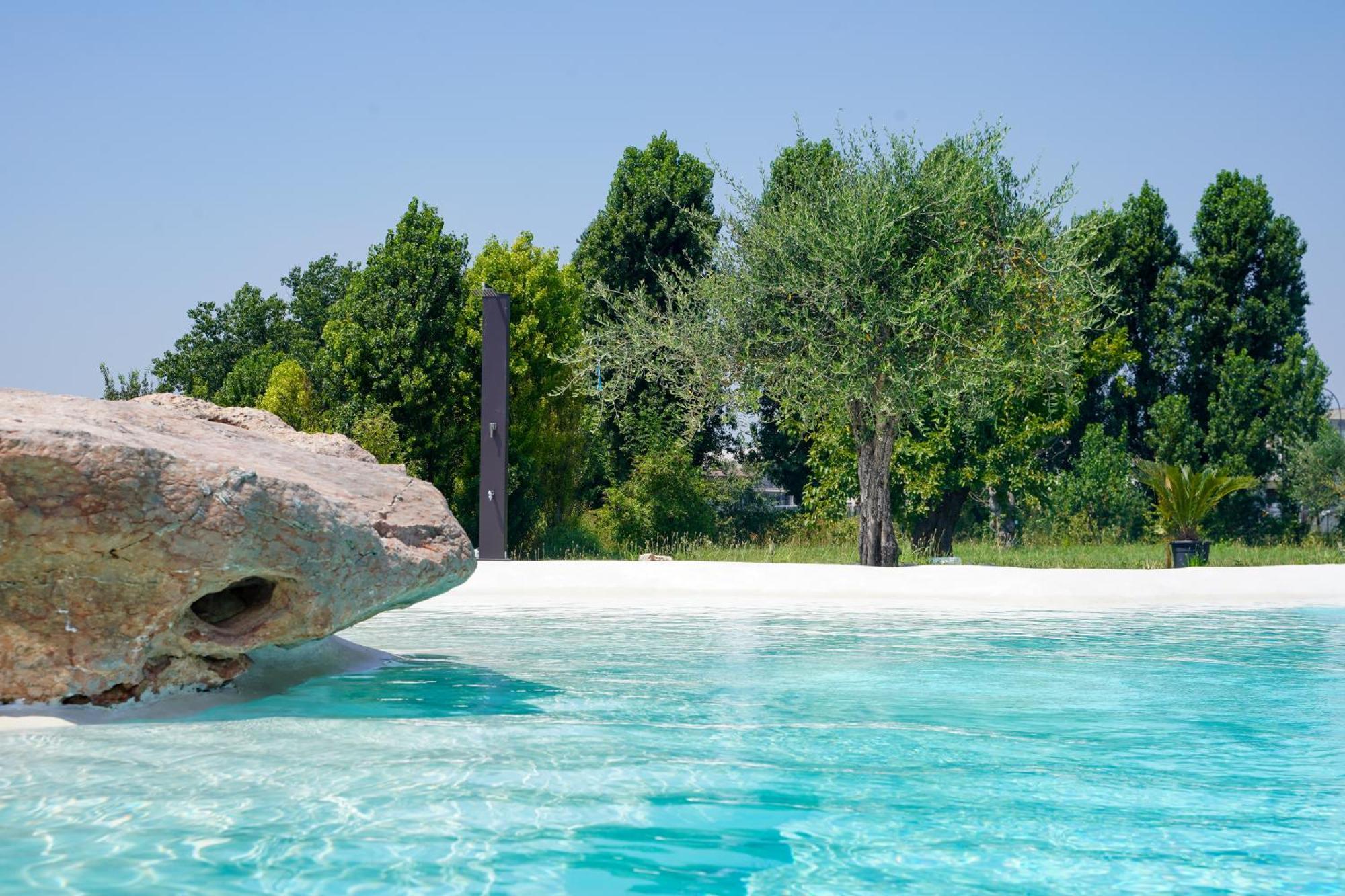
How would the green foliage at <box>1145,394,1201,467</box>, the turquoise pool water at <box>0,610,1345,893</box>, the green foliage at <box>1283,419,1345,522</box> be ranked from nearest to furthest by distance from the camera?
the turquoise pool water at <box>0,610,1345,893</box>, the green foliage at <box>1283,419,1345,522</box>, the green foliage at <box>1145,394,1201,467</box>

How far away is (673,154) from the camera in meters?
29.3

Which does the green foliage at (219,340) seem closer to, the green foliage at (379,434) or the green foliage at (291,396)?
the green foliage at (291,396)

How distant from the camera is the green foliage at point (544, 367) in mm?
28391

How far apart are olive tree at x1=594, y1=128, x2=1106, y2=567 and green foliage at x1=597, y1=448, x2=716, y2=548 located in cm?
556

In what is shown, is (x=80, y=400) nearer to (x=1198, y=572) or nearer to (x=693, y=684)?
(x=693, y=684)

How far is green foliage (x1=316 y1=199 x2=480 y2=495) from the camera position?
83.1 ft

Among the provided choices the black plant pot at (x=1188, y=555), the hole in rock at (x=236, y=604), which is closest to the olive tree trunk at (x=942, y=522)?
the black plant pot at (x=1188, y=555)

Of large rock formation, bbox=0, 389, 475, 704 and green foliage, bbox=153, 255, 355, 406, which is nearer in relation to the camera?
large rock formation, bbox=0, 389, 475, 704

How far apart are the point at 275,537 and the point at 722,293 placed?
46.0ft

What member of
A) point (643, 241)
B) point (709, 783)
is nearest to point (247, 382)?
point (643, 241)

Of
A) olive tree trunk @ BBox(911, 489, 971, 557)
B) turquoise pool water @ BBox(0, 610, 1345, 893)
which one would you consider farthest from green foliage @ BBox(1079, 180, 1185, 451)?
turquoise pool water @ BBox(0, 610, 1345, 893)

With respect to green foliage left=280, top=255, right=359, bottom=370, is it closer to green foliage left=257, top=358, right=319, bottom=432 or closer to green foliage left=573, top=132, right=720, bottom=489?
green foliage left=257, top=358, right=319, bottom=432

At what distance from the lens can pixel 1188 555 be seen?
2045 cm

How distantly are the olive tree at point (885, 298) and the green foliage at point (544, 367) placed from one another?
7.55 meters
